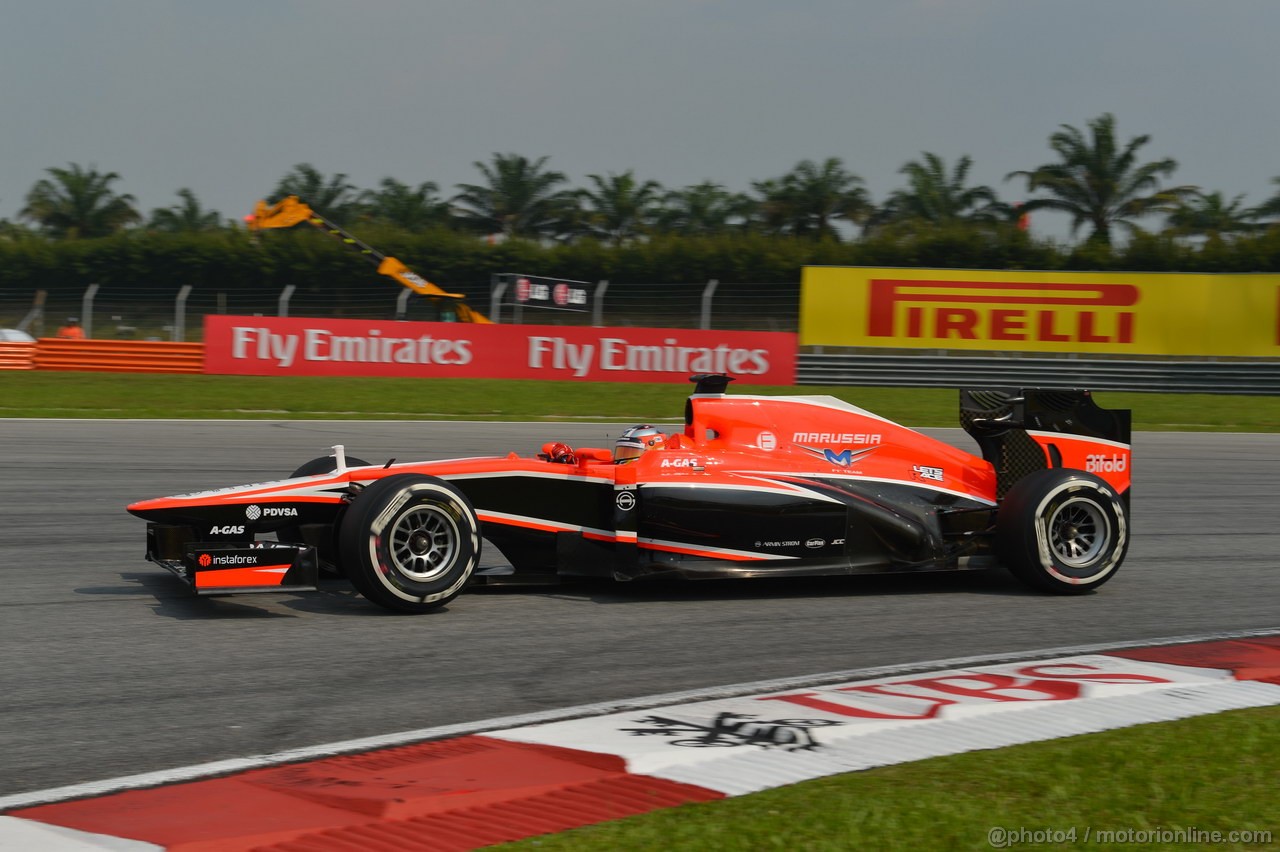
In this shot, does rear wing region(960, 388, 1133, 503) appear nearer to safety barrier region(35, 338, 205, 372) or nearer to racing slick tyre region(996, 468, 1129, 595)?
racing slick tyre region(996, 468, 1129, 595)

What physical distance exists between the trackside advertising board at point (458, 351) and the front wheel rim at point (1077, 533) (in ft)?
63.2

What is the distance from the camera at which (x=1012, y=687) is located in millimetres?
5008

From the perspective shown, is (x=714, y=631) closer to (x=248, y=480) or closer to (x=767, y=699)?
(x=767, y=699)

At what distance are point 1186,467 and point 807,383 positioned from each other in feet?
43.4

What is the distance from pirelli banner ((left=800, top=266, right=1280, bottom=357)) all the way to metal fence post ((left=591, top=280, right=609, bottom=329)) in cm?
519

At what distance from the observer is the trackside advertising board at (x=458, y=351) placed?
26.6m

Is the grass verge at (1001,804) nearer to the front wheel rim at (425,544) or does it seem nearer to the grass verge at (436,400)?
the front wheel rim at (425,544)

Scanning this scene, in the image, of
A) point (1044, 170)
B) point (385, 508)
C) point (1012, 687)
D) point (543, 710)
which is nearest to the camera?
point (543, 710)

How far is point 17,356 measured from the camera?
26875 millimetres

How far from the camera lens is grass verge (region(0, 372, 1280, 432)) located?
66.3ft

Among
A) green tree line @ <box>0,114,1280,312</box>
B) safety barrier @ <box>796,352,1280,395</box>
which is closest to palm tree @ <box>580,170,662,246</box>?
green tree line @ <box>0,114,1280,312</box>

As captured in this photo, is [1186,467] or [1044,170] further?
[1044,170]

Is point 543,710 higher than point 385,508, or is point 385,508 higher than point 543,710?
point 385,508

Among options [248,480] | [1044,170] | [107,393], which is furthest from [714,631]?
[1044,170]
